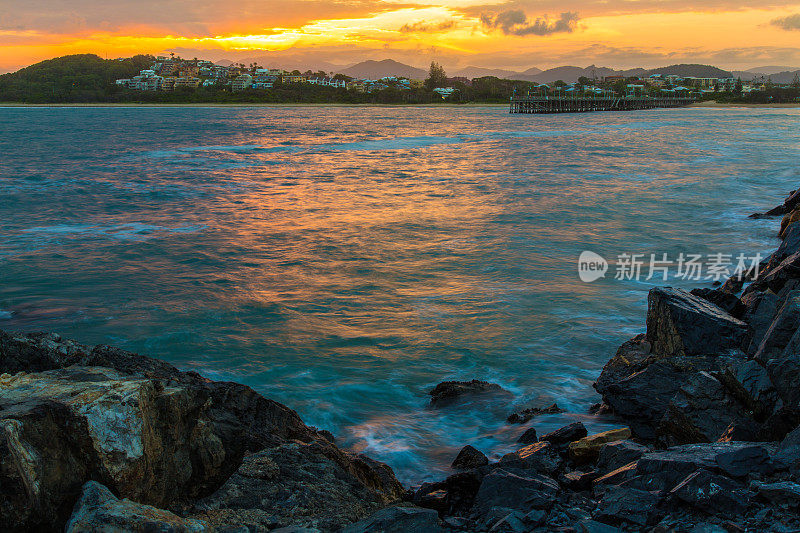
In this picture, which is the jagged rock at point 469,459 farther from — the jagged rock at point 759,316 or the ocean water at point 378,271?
the jagged rock at point 759,316

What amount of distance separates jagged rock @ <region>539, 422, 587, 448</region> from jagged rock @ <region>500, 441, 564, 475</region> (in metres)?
0.13

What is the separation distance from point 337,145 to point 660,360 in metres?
45.6

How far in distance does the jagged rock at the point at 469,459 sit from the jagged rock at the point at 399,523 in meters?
1.93

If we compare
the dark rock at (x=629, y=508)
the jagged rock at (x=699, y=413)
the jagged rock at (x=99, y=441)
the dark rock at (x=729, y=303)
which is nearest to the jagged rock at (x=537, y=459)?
the jagged rock at (x=699, y=413)

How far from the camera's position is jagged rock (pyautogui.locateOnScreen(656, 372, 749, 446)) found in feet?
16.3

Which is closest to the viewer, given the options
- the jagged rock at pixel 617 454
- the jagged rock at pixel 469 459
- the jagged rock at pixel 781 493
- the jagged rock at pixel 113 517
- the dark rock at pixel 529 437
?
the jagged rock at pixel 113 517

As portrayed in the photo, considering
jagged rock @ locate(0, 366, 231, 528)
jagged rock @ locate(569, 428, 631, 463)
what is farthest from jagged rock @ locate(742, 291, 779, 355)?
jagged rock @ locate(0, 366, 231, 528)

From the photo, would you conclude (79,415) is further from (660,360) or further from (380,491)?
(660,360)

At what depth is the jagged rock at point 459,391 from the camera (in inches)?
291

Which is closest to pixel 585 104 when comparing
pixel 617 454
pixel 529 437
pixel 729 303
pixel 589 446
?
pixel 729 303

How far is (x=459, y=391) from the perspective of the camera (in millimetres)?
7484

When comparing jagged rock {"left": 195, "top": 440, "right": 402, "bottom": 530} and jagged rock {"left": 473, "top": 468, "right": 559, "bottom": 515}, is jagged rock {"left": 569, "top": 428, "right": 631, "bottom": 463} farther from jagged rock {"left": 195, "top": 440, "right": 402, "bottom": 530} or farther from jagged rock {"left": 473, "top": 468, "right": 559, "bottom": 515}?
jagged rock {"left": 195, "top": 440, "right": 402, "bottom": 530}

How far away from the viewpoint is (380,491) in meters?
4.84

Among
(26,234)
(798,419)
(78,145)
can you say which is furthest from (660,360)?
(78,145)
